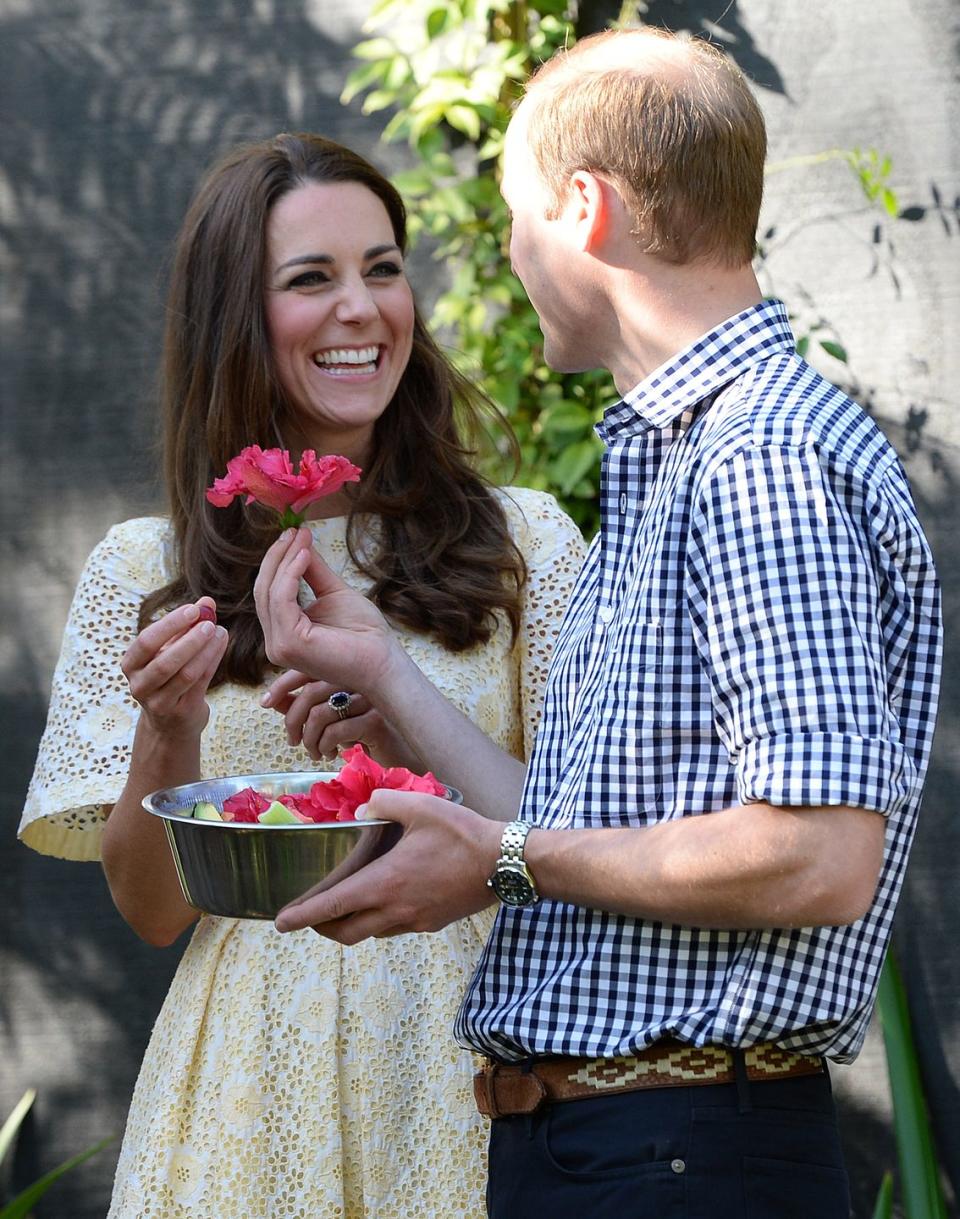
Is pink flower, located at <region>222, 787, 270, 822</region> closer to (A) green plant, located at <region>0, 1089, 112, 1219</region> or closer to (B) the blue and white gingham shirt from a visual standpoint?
(B) the blue and white gingham shirt

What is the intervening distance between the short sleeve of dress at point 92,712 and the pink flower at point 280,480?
55 cm

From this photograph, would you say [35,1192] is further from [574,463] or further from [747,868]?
[747,868]

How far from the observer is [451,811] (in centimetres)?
146

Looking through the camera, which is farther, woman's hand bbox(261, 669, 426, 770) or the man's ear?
woman's hand bbox(261, 669, 426, 770)

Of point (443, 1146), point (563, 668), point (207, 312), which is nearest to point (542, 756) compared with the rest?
point (563, 668)

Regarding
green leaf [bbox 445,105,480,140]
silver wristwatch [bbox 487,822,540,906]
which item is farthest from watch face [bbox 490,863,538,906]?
green leaf [bbox 445,105,480,140]

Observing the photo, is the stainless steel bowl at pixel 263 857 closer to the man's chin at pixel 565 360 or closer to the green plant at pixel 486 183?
the man's chin at pixel 565 360

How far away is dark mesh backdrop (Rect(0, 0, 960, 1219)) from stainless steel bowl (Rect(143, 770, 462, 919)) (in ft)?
6.01

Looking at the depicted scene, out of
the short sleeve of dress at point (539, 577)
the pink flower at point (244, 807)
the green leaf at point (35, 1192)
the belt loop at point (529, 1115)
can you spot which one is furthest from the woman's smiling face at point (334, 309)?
the green leaf at point (35, 1192)

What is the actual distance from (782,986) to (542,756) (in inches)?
14.3

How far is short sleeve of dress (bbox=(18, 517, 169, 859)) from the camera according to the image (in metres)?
2.25

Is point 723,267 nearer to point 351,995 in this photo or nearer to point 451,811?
point 451,811

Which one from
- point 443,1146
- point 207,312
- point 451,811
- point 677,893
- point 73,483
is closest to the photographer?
point 677,893

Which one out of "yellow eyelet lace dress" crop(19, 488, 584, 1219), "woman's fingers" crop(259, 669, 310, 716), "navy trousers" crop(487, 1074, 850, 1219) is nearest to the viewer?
"navy trousers" crop(487, 1074, 850, 1219)
